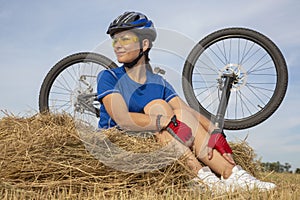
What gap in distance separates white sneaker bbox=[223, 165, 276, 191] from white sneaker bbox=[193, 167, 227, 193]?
0.06 m

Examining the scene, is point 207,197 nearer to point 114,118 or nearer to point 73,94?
point 114,118

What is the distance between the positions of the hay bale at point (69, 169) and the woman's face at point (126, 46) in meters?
0.65

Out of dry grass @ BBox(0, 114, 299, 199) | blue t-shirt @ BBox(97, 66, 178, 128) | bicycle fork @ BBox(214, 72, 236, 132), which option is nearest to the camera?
dry grass @ BBox(0, 114, 299, 199)

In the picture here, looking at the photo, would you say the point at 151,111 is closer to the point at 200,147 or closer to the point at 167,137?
the point at 167,137

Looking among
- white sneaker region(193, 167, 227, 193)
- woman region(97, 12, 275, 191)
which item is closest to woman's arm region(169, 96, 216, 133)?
woman region(97, 12, 275, 191)

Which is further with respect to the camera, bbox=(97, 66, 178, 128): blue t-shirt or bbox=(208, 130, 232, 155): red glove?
bbox=(97, 66, 178, 128): blue t-shirt

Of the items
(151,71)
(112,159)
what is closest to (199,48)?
(151,71)

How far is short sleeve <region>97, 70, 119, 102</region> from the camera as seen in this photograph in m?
3.74

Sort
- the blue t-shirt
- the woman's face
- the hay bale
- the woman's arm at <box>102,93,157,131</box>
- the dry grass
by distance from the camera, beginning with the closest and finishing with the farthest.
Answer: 1. the dry grass
2. the hay bale
3. the woman's arm at <box>102,93,157,131</box>
4. the blue t-shirt
5. the woman's face

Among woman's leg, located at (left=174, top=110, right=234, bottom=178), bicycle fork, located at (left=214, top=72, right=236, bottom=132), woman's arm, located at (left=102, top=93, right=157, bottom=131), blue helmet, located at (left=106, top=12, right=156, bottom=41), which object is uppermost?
blue helmet, located at (left=106, top=12, right=156, bottom=41)

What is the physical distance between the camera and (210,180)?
3434 mm

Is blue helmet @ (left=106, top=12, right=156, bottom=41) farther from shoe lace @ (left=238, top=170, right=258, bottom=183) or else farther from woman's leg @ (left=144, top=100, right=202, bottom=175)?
shoe lace @ (left=238, top=170, right=258, bottom=183)

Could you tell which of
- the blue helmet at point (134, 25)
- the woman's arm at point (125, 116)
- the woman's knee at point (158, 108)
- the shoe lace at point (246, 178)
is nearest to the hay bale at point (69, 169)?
the woman's arm at point (125, 116)

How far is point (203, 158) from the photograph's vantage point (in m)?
3.64
